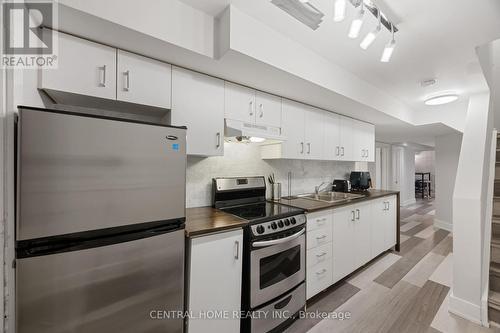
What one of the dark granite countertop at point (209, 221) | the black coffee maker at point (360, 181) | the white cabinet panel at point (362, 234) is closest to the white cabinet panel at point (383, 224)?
the white cabinet panel at point (362, 234)

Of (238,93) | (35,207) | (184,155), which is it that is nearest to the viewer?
(35,207)

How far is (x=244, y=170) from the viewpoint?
228 cm

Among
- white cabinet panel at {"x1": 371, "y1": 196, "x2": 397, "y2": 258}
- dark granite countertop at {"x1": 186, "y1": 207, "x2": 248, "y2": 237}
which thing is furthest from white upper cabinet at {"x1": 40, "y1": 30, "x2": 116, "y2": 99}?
white cabinet panel at {"x1": 371, "y1": 196, "x2": 397, "y2": 258}

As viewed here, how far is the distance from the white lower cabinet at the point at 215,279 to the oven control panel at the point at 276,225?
0.14 m

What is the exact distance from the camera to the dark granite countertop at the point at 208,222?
130cm

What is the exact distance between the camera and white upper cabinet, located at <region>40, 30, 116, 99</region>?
114cm

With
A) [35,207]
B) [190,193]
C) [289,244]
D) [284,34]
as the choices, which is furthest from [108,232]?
[284,34]

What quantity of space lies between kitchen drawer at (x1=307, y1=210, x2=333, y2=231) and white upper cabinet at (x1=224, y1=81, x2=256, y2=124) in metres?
1.13

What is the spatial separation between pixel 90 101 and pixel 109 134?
0.58 metres

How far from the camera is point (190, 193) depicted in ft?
6.25

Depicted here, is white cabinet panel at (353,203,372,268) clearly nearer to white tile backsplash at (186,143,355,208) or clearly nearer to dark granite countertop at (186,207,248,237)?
white tile backsplash at (186,143,355,208)

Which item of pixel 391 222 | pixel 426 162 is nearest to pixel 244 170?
pixel 391 222

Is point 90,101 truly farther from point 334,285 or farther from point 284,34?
point 334,285

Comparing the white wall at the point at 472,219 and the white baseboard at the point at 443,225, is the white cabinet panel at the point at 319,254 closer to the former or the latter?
the white wall at the point at 472,219
